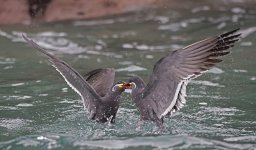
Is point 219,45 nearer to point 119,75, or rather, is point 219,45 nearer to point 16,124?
point 16,124

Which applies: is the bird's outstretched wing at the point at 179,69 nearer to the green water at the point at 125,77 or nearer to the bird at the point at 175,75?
the bird at the point at 175,75

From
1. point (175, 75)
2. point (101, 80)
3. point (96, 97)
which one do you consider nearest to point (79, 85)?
point (96, 97)

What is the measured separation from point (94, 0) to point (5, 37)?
2.39m

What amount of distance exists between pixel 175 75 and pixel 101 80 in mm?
1600

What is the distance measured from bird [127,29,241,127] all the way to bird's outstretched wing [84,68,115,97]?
737mm

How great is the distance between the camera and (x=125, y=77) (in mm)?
11055

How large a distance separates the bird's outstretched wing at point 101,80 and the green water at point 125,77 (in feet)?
1.25

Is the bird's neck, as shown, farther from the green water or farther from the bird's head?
the green water

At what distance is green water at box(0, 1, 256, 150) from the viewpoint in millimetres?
7898

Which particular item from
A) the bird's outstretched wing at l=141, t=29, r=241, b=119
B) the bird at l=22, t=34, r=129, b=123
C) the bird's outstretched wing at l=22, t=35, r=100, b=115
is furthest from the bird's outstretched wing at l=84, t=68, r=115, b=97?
the bird's outstretched wing at l=141, t=29, r=241, b=119

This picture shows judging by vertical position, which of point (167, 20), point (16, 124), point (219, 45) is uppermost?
point (167, 20)

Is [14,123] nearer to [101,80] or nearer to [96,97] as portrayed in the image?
[96,97]

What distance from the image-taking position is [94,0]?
15.3 m

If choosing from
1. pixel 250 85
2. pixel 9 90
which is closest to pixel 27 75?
pixel 9 90
